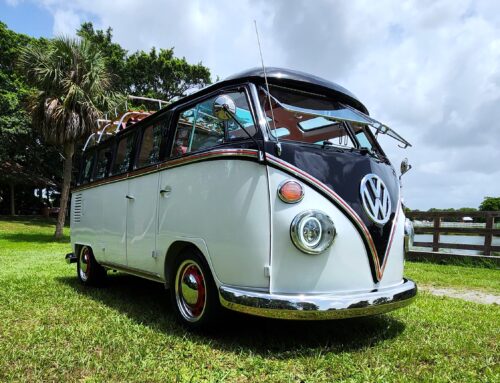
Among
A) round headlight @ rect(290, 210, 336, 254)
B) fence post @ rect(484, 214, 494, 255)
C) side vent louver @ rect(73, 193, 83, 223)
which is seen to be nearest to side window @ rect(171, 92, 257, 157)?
round headlight @ rect(290, 210, 336, 254)

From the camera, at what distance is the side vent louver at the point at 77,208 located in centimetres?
747

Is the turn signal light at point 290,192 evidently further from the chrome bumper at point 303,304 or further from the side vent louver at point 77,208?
the side vent louver at point 77,208

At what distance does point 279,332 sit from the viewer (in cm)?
414

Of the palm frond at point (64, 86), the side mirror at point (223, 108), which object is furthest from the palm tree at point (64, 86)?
the side mirror at point (223, 108)

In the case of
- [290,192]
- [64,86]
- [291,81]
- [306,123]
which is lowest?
[290,192]

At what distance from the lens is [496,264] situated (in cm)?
1004

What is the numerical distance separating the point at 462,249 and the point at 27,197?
37.4 meters

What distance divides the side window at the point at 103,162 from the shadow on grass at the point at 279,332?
88.6 inches

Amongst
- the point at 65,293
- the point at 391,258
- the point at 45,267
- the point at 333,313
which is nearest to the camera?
the point at 333,313

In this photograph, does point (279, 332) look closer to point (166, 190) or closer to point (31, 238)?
point (166, 190)

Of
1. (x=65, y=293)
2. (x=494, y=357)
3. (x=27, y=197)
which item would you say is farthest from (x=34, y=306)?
(x=27, y=197)

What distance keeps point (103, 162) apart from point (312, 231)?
174 inches

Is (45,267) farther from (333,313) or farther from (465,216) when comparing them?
(465,216)

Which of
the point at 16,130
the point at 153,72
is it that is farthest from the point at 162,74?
the point at 16,130
